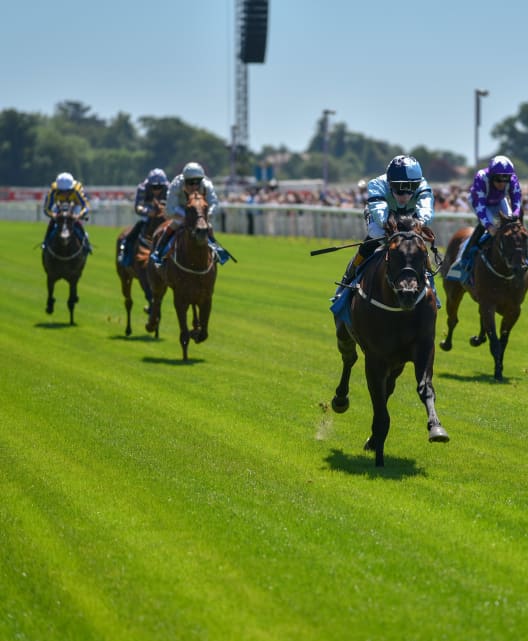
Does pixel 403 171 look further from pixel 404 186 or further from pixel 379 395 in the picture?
pixel 379 395

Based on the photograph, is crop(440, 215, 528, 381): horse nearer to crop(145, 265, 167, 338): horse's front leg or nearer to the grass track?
the grass track

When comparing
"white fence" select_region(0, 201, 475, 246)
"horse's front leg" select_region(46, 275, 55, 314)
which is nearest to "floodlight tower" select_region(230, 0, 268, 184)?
"white fence" select_region(0, 201, 475, 246)

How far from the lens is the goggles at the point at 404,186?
10.6 m

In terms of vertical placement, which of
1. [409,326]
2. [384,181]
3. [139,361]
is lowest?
[139,361]

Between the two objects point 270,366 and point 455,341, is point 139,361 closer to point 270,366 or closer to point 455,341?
point 270,366

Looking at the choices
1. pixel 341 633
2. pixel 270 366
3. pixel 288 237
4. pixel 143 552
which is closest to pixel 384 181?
pixel 143 552

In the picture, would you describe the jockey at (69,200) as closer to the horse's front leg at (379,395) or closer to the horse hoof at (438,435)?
the horse's front leg at (379,395)

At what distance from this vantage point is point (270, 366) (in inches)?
661

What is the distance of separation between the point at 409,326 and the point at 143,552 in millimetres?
3194

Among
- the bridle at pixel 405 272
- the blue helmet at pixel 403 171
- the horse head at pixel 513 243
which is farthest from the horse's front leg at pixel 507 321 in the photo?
the bridle at pixel 405 272

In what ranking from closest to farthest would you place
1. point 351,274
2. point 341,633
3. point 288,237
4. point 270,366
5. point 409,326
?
point 341,633
point 409,326
point 351,274
point 270,366
point 288,237

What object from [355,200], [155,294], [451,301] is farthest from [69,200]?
[355,200]

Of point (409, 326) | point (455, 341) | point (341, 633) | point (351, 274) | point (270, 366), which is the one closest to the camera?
point (341, 633)

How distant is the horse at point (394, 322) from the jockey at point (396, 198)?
0.81 ft
